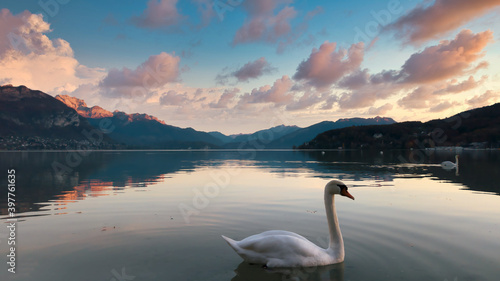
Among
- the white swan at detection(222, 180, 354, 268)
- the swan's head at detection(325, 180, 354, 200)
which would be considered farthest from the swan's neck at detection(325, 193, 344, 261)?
the swan's head at detection(325, 180, 354, 200)

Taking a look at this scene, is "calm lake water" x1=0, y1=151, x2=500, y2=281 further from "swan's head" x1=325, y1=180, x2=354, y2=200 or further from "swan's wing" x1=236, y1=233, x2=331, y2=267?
"swan's head" x1=325, y1=180, x2=354, y2=200

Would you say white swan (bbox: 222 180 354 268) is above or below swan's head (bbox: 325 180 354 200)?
below

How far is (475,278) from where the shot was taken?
802 centimetres

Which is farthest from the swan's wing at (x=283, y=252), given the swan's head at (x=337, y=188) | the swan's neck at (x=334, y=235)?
the swan's head at (x=337, y=188)

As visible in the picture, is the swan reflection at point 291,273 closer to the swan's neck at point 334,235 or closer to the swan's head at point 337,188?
the swan's neck at point 334,235

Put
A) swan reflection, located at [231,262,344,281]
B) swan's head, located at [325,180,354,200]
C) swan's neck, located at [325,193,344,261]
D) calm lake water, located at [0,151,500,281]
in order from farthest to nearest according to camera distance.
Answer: swan's head, located at [325,180,354,200], swan's neck, located at [325,193,344,261], calm lake water, located at [0,151,500,281], swan reflection, located at [231,262,344,281]

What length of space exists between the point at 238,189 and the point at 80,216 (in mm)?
13153

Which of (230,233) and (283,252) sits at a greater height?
(283,252)

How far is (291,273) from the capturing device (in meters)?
8.45

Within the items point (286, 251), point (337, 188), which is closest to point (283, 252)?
point (286, 251)

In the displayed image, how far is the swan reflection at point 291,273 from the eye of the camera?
26.8 feet

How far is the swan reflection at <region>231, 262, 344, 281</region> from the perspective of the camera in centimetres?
818

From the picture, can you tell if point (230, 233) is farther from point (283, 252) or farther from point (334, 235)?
point (334, 235)

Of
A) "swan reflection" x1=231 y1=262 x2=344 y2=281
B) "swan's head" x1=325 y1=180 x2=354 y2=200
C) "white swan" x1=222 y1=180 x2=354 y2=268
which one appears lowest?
"swan reflection" x1=231 y1=262 x2=344 y2=281
